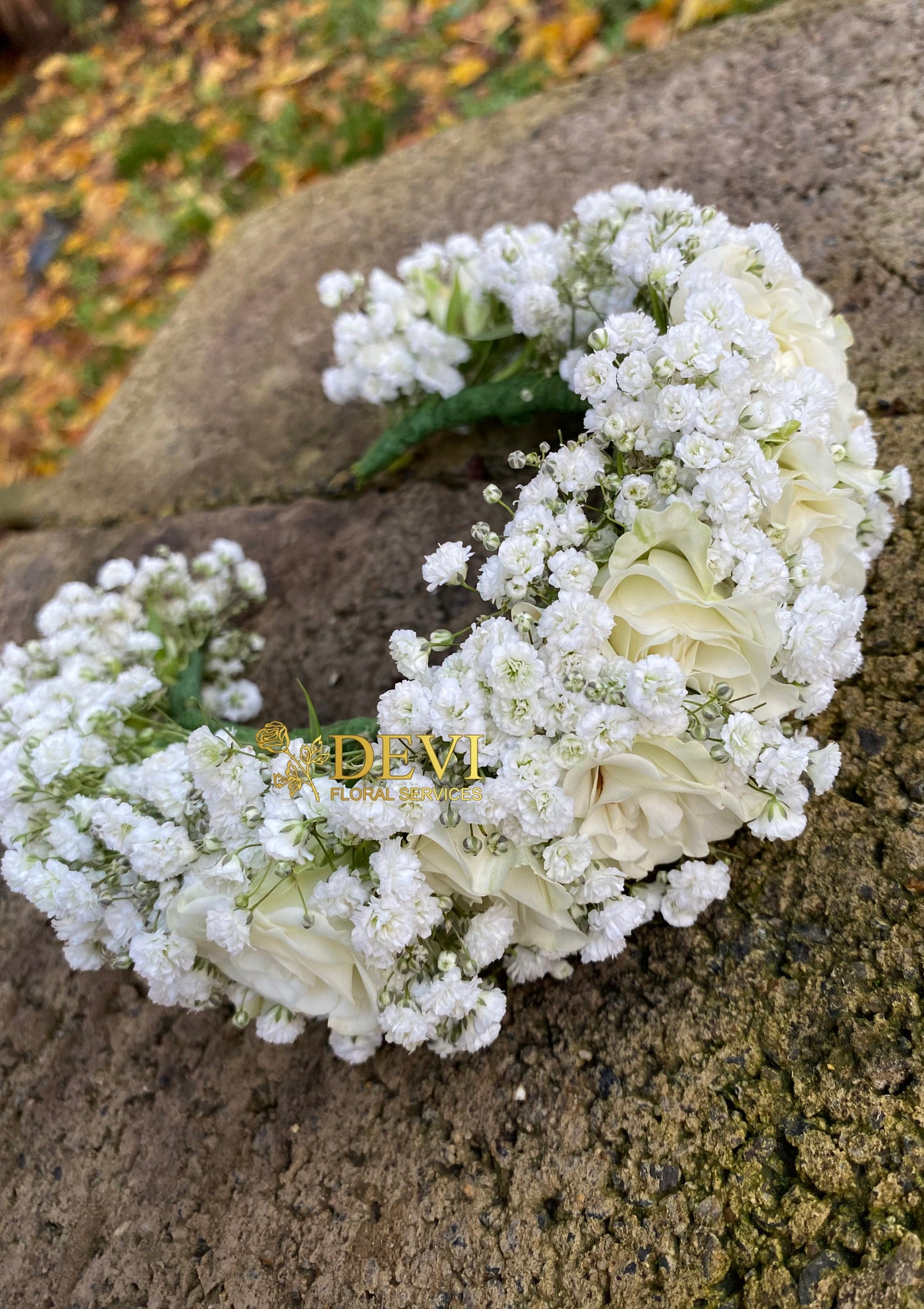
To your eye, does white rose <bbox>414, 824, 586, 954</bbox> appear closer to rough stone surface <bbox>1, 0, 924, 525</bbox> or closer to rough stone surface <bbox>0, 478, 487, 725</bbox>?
rough stone surface <bbox>0, 478, 487, 725</bbox>

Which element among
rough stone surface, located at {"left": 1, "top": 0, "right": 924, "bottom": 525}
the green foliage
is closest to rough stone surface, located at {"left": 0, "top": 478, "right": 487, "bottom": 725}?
rough stone surface, located at {"left": 1, "top": 0, "right": 924, "bottom": 525}

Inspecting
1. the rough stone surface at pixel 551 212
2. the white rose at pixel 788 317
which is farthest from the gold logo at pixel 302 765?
the rough stone surface at pixel 551 212

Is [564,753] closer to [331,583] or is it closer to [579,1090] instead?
[579,1090]

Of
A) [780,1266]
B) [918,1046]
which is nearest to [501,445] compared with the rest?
[918,1046]

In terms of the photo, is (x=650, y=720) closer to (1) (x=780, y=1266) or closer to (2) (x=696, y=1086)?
(2) (x=696, y=1086)

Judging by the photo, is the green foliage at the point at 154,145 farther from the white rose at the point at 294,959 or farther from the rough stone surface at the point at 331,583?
the white rose at the point at 294,959
